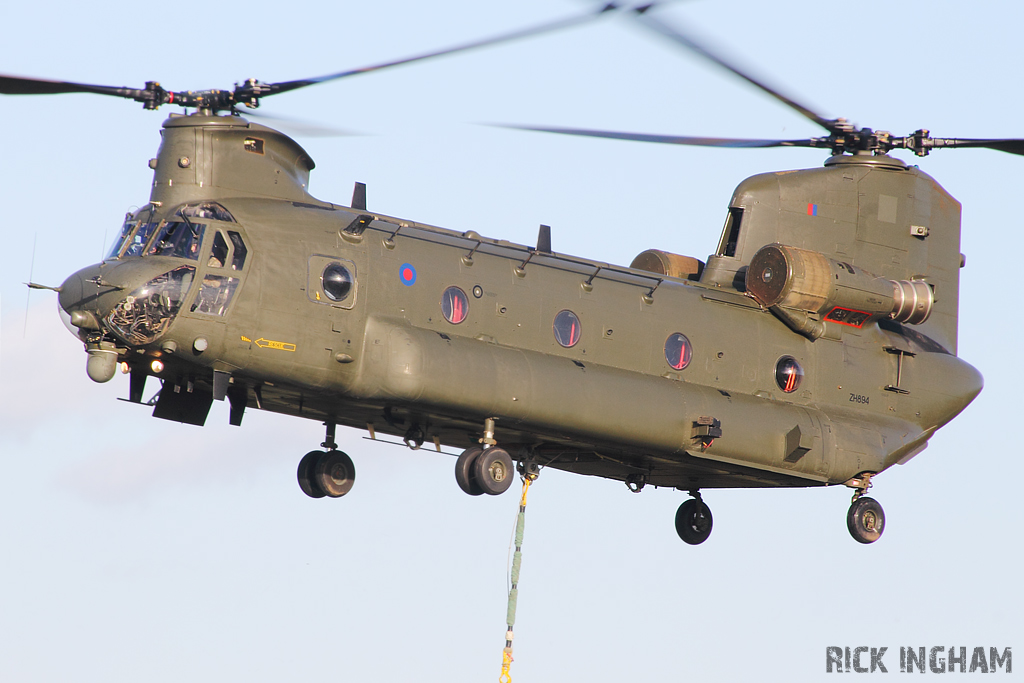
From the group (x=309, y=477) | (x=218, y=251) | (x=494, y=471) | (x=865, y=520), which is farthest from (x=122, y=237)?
(x=865, y=520)

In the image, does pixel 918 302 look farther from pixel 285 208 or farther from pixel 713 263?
pixel 285 208

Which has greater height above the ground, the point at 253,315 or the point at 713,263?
the point at 713,263

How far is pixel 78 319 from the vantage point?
2292 centimetres

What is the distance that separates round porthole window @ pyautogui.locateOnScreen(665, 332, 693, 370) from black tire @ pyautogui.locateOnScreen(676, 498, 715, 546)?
445cm

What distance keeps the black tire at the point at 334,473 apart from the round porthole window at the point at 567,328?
418 centimetres

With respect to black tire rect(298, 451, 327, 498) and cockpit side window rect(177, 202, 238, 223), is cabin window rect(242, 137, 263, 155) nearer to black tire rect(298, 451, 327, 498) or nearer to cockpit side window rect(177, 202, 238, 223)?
cockpit side window rect(177, 202, 238, 223)

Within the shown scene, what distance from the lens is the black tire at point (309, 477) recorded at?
27.0 metres

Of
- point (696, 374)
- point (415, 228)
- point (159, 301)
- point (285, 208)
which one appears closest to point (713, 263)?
point (696, 374)

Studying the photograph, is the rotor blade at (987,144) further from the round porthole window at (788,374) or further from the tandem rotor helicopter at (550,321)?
the round porthole window at (788,374)

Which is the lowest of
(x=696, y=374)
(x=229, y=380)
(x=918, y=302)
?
(x=229, y=380)

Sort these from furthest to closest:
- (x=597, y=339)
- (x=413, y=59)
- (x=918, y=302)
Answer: (x=918, y=302) < (x=597, y=339) < (x=413, y=59)

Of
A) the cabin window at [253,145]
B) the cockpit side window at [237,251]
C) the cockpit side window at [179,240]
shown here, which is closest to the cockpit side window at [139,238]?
the cockpit side window at [179,240]

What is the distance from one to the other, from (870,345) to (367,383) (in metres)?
10.0

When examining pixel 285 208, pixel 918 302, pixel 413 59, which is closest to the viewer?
pixel 413 59
